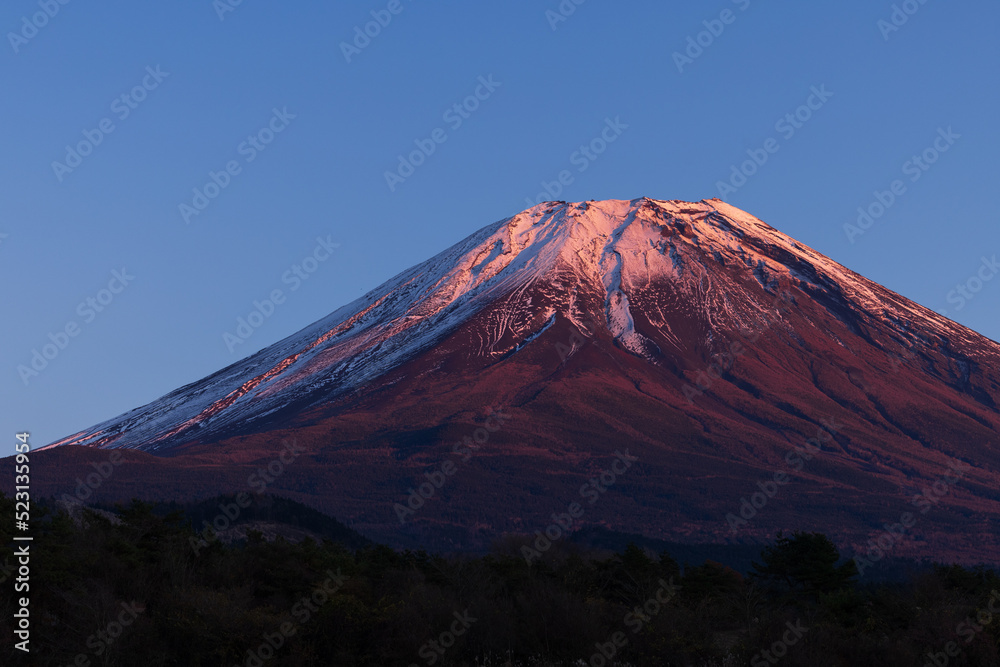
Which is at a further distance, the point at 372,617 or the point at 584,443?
the point at 584,443

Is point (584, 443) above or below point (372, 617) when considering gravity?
above

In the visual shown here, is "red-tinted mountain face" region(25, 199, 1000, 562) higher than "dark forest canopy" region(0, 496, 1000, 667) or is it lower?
higher

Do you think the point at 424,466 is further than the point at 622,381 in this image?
No

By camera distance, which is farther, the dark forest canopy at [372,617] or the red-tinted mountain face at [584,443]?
the red-tinted mountain face at [584,443]

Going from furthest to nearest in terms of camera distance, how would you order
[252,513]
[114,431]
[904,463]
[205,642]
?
[114,431]
[904,463]
[252,513]
[205,642]

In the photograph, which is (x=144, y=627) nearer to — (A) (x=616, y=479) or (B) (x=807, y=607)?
(B) (x=807, y=607)

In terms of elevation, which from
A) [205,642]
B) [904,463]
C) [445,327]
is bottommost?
[205,642]

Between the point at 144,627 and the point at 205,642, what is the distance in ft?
6.07

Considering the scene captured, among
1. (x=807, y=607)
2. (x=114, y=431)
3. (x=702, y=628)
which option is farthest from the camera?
(x=114, y=431)

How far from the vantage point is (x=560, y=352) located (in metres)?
189

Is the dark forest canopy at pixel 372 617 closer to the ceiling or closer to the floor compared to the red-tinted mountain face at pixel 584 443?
closer to the floor

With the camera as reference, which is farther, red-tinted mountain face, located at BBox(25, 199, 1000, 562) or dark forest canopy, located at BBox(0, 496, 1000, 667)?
red-tinted mountain face, located at BBox(25, 199, 1000, 562)

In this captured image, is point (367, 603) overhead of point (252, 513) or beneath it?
beneath

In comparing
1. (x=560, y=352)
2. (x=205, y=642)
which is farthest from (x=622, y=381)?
(x=205, y=642)
